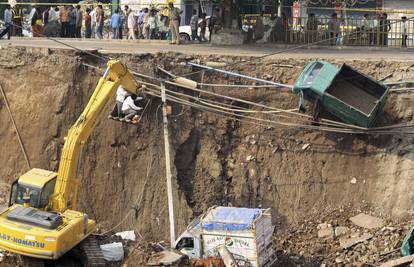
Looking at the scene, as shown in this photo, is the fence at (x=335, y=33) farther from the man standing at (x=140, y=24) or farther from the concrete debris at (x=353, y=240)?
the concrete debris at (x=353, y=240)

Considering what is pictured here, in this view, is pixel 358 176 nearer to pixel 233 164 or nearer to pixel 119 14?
pixel 233 164

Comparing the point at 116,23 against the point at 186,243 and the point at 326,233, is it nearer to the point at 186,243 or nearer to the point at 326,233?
the point at 326,233

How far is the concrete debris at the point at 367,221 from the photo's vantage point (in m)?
17.8

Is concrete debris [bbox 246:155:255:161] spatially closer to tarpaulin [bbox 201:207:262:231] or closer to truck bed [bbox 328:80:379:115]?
truck bed [bbox 328:80:379:115]

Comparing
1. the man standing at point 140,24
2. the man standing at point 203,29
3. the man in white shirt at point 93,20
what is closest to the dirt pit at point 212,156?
the man standing at point 203,29

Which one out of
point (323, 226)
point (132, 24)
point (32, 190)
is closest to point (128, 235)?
point (32, 190)

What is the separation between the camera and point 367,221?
18.0 m

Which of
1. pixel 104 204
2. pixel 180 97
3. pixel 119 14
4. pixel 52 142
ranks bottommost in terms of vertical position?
pixel 104 204

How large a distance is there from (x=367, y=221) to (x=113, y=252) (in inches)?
259

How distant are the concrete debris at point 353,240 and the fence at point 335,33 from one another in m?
11.6

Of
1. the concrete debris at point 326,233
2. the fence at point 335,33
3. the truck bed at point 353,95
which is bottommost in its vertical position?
the concrete debris at point 326,233

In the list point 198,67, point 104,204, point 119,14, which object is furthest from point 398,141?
point 119,14

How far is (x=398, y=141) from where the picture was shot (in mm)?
18906

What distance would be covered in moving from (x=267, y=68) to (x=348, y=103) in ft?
8.40
